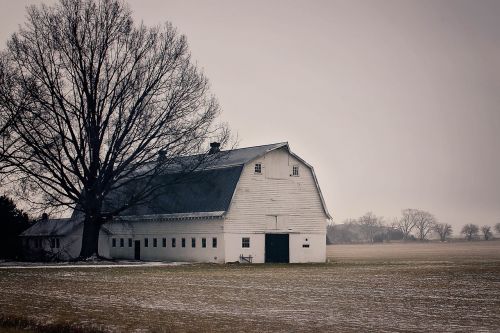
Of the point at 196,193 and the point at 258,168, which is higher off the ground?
the point at 258,168

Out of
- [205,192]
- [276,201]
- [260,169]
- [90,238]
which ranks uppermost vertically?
[260,169]

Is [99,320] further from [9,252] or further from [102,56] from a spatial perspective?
[9,252]

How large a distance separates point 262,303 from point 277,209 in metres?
34.8

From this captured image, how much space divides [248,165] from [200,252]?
7.21 meters

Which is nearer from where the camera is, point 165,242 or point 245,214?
point 245,214

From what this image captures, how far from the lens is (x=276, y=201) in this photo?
58.2 meters

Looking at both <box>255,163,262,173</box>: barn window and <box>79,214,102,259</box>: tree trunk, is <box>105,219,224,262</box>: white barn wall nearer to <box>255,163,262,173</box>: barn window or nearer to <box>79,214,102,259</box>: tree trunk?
<box>255,163,262,173</box>: barn window

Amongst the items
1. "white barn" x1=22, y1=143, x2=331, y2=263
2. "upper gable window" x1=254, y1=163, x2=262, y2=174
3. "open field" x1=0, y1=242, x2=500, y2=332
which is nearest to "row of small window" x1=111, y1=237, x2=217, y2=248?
"white barn" x1=22, y1=143, x2=331, y2=263

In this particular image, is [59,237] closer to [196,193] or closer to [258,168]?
[196,193]

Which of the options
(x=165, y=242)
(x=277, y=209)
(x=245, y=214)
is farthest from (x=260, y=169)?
(x=165, y=242)

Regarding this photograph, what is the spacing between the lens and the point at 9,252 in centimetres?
6128

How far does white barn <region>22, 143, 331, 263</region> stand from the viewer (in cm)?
5616

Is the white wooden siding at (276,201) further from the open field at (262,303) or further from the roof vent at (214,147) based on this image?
the open field at (262,303)

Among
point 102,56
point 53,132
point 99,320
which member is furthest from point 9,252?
point 99,320
